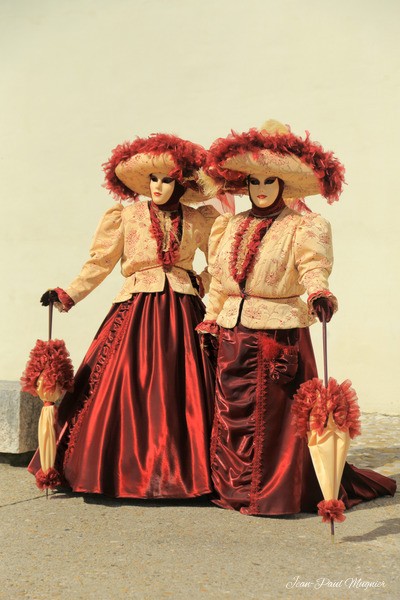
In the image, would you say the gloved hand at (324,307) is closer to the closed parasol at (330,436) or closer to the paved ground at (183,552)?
the closed parasol at (330,436)

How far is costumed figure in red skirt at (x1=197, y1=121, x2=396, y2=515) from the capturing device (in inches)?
146

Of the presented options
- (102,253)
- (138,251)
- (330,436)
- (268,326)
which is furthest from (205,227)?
(330,436)

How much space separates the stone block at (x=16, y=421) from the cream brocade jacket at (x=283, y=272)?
5.13 ft

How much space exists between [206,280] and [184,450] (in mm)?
982

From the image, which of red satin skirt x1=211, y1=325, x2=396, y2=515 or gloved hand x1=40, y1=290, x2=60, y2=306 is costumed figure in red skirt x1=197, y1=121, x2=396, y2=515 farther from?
gloved hand x1=40, y1=290, x2=60, y2=306

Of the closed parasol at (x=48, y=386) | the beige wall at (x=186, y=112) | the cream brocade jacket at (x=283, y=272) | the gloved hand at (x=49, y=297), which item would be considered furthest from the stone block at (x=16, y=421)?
the beige wall at (x=186, y=112)

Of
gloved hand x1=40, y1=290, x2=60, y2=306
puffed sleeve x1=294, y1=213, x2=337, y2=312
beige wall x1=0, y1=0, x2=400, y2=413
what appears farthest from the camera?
beige wall x1=0, y1=0, x2=400, y2=413

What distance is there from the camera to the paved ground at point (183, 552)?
2740 mm

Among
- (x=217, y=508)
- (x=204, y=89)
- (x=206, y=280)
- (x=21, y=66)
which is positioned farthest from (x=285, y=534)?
(x=21, y=66)

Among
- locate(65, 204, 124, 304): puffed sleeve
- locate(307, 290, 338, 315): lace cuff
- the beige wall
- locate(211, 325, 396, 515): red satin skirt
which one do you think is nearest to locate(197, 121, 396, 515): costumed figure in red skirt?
locate(211, 325, 396, 515): red satin skirt

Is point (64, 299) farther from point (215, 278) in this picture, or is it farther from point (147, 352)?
point (215, 278)

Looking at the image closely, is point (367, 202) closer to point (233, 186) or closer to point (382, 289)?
Answer: point (382, 289)

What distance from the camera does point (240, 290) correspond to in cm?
384

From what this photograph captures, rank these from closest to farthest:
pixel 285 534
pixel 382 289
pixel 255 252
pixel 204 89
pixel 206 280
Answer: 1. pixel 285 534
2. pixel 255 252
3. pixel 206 280
4. pixel 382 289
5. pixel 204 89
